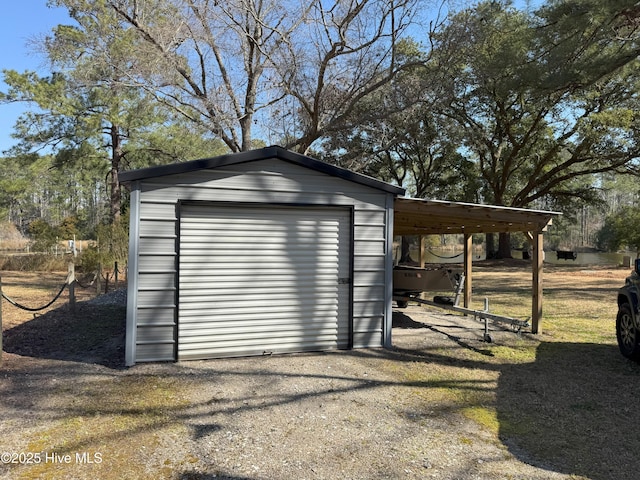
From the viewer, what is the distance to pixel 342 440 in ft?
12.5

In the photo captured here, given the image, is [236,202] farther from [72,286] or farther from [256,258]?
[72,286]

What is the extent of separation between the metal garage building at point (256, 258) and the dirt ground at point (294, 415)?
1.13 ft

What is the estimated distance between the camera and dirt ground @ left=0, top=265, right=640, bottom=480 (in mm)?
3363

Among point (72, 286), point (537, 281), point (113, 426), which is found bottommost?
point (113, 426)

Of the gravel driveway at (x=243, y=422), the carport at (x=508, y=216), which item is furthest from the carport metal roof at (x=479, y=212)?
the gravel driveway at (x=243, y=422)

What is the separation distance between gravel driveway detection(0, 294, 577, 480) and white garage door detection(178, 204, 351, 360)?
31 cm

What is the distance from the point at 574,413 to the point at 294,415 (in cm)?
268

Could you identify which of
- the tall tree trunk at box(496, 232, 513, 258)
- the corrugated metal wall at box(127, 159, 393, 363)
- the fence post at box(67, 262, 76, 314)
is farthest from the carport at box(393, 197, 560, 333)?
the tall tree trunk at box(496, 232, 513, 258)

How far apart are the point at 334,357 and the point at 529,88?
31.3 feet

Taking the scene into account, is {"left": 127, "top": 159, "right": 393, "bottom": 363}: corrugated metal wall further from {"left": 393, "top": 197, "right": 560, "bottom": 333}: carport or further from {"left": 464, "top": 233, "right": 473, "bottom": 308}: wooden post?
{"left": 464, "top": 233, "right": 473, "bottom": 308}: wooden post

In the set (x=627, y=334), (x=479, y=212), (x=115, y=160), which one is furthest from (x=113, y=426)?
(x=115, y=160)

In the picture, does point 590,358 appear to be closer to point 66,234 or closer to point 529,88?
point 529,88

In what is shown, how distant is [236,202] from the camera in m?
6.16

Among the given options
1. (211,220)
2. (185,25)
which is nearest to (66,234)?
(185,25)
